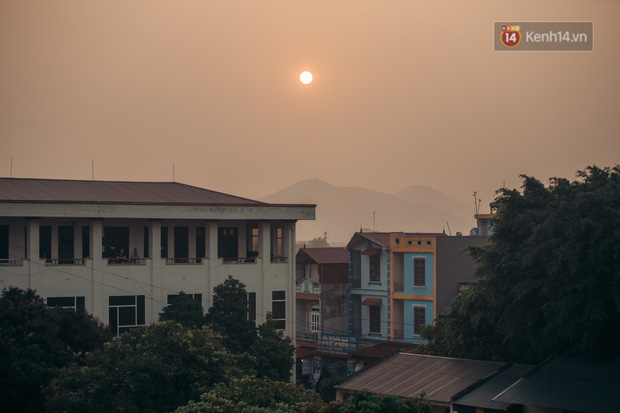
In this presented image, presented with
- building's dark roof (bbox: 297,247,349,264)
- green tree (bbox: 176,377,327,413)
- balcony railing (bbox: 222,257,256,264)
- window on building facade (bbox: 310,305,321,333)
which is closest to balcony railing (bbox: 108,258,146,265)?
balcony railing (bbox: 222,257,256,264)

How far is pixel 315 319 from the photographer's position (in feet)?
175

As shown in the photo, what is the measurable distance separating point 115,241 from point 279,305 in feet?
26.9

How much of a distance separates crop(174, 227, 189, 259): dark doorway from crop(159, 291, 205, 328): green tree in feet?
16.1

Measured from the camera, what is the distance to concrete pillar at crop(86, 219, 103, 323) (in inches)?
1358

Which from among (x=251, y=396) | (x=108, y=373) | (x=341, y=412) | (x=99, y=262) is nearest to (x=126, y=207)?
(x=99, y=262)

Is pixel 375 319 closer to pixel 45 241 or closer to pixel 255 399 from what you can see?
pixel 45 241

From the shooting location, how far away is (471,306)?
31.0 metres

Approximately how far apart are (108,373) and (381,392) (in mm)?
9093

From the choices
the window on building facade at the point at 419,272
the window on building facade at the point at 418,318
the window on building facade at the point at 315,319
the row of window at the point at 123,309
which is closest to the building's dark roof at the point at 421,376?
the row of window at the point at 123,309

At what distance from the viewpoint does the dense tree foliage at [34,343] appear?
2548 centimetres

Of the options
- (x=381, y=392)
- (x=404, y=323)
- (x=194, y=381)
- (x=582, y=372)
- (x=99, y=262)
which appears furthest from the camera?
(x=404, y=323)

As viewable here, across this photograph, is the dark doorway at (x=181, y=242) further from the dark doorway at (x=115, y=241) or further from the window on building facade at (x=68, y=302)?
the window on building facade at (x=68, y=302)

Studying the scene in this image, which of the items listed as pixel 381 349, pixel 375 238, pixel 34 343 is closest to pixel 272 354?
pixel 34 343

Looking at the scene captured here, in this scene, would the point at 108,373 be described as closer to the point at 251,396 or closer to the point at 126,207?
the point at 251,396
